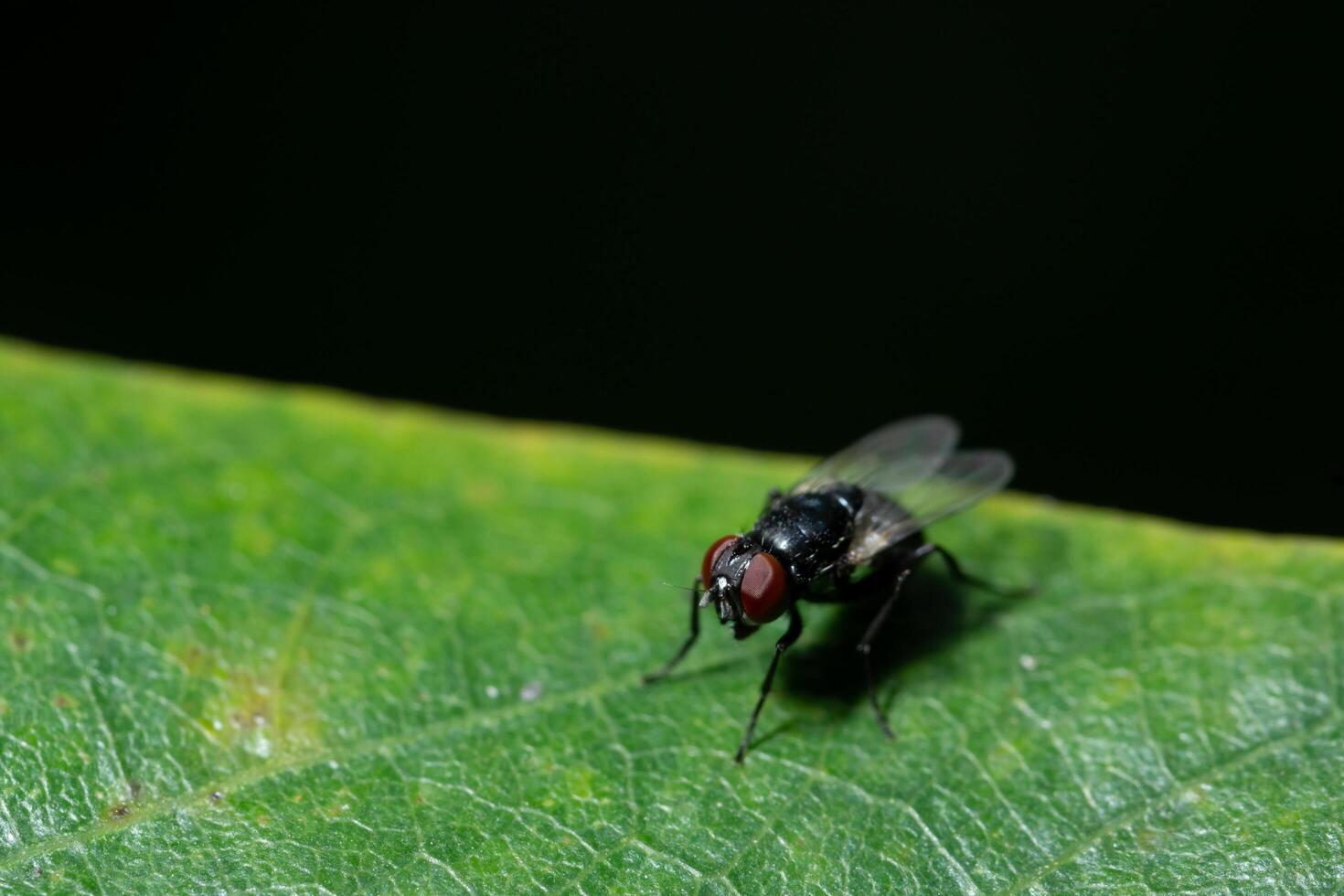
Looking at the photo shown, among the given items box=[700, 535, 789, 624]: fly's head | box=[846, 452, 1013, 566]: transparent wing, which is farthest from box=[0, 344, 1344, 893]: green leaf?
box=[700, 535, 789, 624]: fly's head

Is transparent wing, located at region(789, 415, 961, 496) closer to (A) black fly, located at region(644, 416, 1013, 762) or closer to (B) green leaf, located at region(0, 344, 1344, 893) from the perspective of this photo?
(A) black fly, located at region(644, 416, 1013, 762)

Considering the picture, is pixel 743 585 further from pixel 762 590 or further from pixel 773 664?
pixel 773 664

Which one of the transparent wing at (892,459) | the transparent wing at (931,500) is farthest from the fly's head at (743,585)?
the transparent wing at (892,459)

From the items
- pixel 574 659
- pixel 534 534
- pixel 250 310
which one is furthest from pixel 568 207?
pixel 574 659

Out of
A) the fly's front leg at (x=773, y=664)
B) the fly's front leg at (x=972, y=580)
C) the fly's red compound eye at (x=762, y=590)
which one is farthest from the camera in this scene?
the fly's front leg at (x=972, y=580)

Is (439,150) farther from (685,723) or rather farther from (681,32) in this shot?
(685,723)

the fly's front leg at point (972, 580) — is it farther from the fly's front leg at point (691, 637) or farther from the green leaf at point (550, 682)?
the fly's front leg at point (691, 637)
